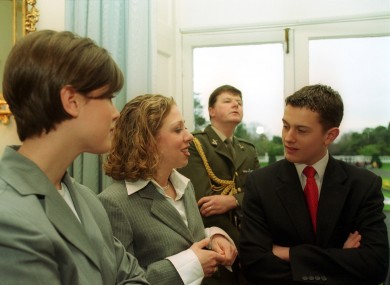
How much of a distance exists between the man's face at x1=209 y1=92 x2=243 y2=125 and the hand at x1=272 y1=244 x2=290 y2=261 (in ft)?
3.61

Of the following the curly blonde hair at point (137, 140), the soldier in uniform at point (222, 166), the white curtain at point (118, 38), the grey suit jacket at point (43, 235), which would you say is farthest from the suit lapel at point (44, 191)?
the white curtain at point (118, 38)

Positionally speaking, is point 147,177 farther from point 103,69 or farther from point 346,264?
point 346,264

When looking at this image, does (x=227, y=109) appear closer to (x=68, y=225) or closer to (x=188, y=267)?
(x=188, y=267)

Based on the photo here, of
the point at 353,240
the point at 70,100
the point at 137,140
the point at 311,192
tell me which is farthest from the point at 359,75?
the point at 70,100

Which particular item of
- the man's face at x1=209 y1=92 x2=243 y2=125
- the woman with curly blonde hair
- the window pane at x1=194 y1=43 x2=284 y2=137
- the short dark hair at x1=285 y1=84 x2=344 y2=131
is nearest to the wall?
the window pane at x1=194 y1=43 x2=284 y2=137

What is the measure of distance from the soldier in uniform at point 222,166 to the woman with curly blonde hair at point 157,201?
1.54 ft

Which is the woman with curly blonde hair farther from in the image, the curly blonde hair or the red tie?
the red tie

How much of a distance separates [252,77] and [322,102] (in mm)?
1309

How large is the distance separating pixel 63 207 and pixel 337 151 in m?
2.34

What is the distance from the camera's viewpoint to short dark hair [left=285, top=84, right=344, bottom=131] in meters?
1.70

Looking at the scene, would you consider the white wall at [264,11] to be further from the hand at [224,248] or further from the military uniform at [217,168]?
the hand at [224,248]

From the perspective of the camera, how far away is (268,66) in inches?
116

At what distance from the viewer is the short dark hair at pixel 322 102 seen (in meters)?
1.70

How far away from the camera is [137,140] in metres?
1.59
